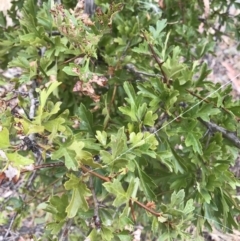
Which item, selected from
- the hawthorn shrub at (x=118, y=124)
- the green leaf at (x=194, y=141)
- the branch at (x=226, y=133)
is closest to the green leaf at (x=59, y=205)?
the hawthorn shrub at (x=118, y=124)

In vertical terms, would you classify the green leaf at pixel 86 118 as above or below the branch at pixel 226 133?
above

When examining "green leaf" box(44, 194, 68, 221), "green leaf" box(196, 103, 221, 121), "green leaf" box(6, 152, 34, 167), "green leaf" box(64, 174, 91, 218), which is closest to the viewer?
"green leaf" box(6, 152, 34, 167)

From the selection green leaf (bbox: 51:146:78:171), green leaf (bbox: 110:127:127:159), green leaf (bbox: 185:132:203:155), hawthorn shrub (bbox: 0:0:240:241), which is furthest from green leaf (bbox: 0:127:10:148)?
green leaf (bbox: 185:132:203:155)

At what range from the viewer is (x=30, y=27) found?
1.06 m

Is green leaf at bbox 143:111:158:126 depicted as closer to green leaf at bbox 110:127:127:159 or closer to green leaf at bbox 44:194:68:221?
green leaf at bbox 110:127:127:159

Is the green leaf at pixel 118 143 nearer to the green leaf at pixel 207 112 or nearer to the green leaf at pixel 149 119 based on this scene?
the green leaf at pixel 149 119

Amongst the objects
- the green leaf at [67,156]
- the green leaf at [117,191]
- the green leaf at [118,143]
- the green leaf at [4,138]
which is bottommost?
the green leaf at [117,191]

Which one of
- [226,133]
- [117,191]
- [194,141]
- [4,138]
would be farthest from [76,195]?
[226,133]

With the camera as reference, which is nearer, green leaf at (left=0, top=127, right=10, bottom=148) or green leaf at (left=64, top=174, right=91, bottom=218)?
green leaf at (left=0, top=127, right=10, bottom=148)

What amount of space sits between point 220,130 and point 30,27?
59cm

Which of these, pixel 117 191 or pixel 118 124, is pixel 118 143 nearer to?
pixel 117 191

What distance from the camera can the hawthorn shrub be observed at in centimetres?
84

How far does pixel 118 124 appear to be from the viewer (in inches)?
45.4

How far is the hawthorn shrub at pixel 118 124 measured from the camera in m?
0.84
